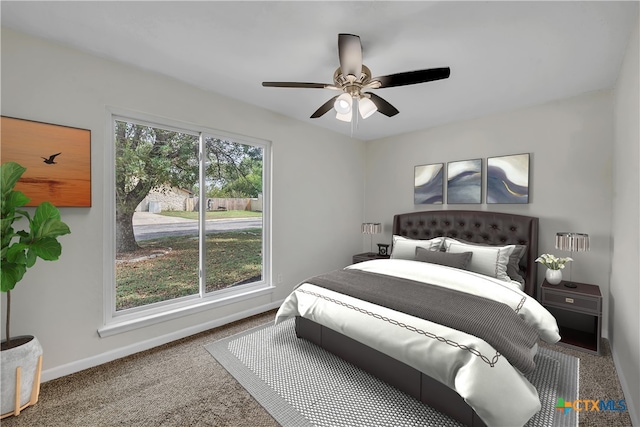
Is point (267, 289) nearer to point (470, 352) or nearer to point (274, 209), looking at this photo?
point (274, 209)

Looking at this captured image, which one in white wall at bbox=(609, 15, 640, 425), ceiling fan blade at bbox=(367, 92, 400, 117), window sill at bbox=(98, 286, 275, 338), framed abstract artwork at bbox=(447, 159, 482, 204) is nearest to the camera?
white wall at bbox=(609, 15, 640, 425)

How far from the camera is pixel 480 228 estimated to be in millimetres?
3213

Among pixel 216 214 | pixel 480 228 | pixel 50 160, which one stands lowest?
pixel 480 228

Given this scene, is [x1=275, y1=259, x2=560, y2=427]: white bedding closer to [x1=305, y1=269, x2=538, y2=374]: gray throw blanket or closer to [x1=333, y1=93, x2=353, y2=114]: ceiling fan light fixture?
[x1=305, y1=269, x2=538, y2=374]: gray throw blanket

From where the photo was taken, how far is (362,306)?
1.98m

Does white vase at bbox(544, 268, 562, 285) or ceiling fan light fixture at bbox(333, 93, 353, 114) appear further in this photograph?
white vase at bbox(544, 268, 562, 285)

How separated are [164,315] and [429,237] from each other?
10.3ft

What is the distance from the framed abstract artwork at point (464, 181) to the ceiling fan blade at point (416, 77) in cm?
193

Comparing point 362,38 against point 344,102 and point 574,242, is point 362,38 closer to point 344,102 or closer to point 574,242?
point 344,102

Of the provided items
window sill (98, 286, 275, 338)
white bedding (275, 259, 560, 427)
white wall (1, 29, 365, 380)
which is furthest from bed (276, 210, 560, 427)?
white wall (1, 29, 365, 380)

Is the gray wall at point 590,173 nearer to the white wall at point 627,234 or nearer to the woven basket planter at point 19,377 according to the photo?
the white wall at point 627,234

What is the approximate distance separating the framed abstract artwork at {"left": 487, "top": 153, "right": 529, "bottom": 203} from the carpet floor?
5.12 feet

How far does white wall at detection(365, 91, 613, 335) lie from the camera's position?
258 cm

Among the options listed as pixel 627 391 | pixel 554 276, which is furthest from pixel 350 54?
pixel 627 391
